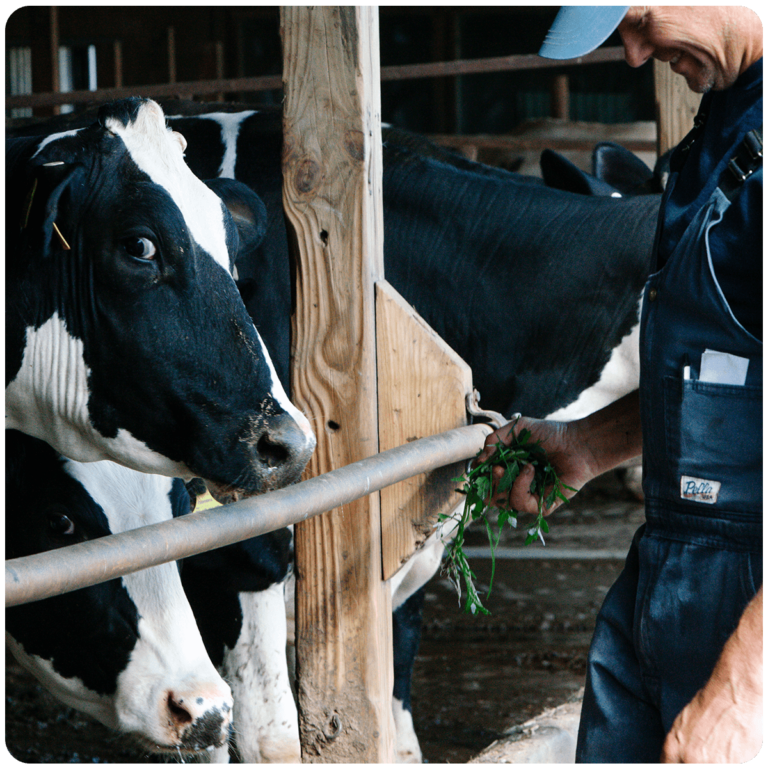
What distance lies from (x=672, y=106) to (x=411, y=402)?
2.20 meters

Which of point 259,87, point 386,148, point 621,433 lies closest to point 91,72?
point 259,87

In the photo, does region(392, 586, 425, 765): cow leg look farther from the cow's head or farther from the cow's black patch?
the cow's head

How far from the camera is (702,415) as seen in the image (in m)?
1.27

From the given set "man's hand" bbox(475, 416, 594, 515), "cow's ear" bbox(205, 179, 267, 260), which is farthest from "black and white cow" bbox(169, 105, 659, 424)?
"man's hand" bbox(475, 416, 594, 515)

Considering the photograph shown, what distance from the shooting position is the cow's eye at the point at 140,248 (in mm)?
1678

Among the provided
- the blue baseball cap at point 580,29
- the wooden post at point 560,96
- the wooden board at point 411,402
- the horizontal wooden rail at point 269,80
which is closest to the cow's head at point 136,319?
the wooden board at point 411,402

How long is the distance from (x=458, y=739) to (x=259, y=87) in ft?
8.74

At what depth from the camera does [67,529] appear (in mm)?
2002

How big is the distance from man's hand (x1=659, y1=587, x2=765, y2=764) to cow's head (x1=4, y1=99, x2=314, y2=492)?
0.69m

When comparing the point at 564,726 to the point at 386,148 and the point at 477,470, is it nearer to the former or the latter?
the point at 477,470

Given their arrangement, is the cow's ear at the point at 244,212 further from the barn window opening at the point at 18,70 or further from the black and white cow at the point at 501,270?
the barn window opening at the point at 18,70

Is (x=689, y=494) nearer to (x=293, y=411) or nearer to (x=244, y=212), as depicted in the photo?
(x=293, y=411)

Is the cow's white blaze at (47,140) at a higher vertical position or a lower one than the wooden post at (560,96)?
lower

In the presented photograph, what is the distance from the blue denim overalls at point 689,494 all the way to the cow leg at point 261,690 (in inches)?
47.6
